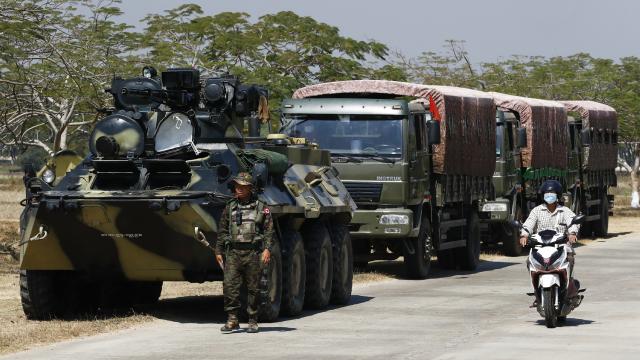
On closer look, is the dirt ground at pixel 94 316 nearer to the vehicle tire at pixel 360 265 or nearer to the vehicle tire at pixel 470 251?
the vehicle tire at pixel 360 265

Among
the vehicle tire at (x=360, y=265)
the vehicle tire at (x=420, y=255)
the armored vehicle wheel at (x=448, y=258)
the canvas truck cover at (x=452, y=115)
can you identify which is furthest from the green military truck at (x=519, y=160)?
the vehicle tire at (x=420, y=255)

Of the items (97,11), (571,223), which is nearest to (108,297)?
(571,223)

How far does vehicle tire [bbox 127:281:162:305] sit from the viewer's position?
18.6 metres

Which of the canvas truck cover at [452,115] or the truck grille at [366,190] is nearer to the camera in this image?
the truck grille at [366,190]

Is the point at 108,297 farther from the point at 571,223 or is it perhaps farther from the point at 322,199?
the point at 571,223

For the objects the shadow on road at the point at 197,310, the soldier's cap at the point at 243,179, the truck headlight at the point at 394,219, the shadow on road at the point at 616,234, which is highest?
the soldier's cap at the point at 243,179

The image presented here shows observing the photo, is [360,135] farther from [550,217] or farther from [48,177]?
[48,177]

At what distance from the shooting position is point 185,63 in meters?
41.1

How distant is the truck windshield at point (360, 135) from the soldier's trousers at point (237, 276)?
27.4ft

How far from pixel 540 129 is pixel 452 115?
7.88 meters

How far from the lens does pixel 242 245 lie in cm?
1501

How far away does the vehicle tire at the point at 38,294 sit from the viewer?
53.0 ft

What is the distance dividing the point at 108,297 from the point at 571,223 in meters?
5.60

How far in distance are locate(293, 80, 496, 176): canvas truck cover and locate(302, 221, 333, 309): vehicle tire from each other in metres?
7.11
